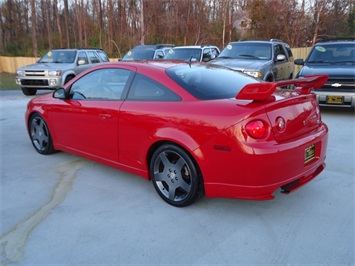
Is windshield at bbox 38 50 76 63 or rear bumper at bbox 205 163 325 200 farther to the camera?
windshield at bbox 38 50 76 63

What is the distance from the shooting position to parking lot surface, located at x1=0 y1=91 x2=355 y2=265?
259 centimetres

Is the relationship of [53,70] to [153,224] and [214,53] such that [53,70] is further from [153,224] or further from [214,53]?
[153,224]

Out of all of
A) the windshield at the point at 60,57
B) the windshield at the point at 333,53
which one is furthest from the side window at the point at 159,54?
the windshield at the point at 333,53

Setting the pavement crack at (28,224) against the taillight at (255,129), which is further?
the taillight at (255,129)

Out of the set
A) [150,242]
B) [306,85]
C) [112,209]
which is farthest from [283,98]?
[112,209]

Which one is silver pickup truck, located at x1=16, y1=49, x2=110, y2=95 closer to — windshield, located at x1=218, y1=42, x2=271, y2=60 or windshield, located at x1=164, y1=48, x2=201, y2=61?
windshield, located at x1=164, y1=48, x2=201, y2=61

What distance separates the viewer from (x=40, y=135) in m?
5.09

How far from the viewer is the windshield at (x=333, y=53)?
8.51 metres

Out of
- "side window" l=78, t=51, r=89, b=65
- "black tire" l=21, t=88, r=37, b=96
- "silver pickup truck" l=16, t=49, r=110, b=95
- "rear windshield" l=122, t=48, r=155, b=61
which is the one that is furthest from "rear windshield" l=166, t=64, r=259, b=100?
"rear windshield" l=122, t=48, r=155, b=61

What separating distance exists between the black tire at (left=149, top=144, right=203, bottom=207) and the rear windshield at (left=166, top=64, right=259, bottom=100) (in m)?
0.63

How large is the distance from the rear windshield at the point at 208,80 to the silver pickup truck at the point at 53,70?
8.71m

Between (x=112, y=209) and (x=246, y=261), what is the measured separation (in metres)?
1.49

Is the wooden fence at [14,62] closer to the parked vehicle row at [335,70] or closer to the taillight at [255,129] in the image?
the parked vehicle row at [335,70]

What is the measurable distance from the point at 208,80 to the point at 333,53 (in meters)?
6.65
